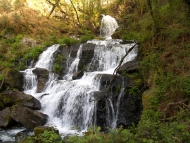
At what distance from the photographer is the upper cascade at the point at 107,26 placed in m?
20.4

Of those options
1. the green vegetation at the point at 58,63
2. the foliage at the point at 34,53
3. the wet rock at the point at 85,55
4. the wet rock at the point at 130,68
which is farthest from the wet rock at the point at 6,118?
the foliage at the point at 34,53

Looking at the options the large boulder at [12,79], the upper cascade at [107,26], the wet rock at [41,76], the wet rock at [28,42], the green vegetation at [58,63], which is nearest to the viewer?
the large boulder at [12,79]

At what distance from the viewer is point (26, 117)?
356 inches

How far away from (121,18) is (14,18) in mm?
9856

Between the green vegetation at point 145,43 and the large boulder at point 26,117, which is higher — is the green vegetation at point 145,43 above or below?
above

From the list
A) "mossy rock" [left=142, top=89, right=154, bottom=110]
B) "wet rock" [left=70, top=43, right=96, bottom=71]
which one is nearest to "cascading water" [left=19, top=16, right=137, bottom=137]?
"wet rock" [left=70, top=43, right=96, bottom=71]

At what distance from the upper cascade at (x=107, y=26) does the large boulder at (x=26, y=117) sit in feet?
40.6

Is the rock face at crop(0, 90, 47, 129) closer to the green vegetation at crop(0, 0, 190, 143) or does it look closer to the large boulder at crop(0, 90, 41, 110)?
the large boulder at crop(0, 90, 41, 110)

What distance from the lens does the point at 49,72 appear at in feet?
43.1

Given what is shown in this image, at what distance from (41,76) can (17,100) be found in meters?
2.90

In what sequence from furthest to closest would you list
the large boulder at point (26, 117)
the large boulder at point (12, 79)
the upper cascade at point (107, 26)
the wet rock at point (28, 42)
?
the upper cascade at point (107, 26)
the wet rock at point (28, 42)
the large boulder at point (12, 79)
the large boulder at point (26, 117)

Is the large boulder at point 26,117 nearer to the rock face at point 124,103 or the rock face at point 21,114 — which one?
the rock face at point 21,114

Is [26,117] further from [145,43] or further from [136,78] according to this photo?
[145,43]

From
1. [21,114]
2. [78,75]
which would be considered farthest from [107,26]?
[21,114]
